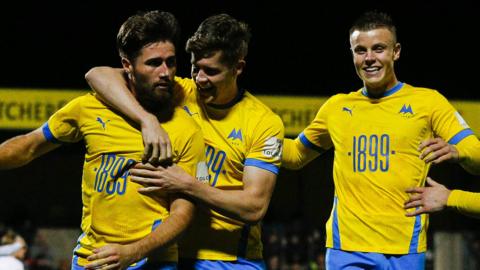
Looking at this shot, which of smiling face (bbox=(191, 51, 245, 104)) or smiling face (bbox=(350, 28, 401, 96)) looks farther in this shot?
smiling face (bbox=(350, 28, 401, 96))

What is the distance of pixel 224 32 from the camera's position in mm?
4465

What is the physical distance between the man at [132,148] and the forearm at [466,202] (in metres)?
1.28

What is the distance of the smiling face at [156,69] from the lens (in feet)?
12.8

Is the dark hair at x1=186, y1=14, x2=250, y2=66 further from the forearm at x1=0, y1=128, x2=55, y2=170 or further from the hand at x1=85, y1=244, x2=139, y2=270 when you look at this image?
the hand at x1=85, y1=244, x2=139, y2=270

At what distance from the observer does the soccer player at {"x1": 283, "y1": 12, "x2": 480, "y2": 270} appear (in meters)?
4.71

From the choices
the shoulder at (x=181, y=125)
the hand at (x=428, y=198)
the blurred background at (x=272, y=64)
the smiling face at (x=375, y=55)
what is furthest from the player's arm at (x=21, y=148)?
the blurred background at (x=272, y=64)

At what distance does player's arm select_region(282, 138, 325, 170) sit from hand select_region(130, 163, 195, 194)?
132 cm

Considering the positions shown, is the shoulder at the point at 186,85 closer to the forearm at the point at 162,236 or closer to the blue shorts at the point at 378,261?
the forearm at the point at 162,236

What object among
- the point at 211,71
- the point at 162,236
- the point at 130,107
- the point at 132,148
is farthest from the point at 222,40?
the point at 162,236

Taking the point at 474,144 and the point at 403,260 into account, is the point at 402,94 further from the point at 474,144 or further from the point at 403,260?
the point at 403,260

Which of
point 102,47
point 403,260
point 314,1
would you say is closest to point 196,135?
point 403,260

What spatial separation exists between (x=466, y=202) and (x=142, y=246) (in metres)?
1.65

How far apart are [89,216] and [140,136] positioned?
393 millimetres

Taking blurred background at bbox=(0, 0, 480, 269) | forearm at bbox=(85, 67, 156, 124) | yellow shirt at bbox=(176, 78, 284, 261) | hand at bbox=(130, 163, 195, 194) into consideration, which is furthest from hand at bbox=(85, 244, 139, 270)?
blurred background at bbox=(0, 0, 480, 269)
